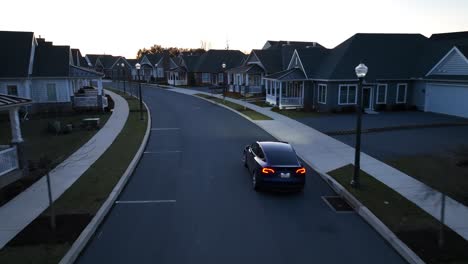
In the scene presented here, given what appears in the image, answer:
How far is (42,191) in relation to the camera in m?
13.2

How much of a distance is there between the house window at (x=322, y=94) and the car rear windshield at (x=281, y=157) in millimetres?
22446

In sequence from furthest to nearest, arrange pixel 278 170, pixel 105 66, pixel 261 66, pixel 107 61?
pixel 107 61
pixel 105 66
pixel 261 66
pixel 278 170

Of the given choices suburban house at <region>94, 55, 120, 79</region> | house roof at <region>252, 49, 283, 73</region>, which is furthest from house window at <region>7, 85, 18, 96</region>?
suburban house at <region>94, 55, 120, 79</region>

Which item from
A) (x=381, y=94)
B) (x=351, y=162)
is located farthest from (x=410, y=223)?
(x=381, y=94)

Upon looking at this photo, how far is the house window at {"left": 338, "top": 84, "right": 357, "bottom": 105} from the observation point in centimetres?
3509

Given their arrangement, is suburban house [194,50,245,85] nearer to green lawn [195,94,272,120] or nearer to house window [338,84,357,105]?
green lawn [195,94,272,120]

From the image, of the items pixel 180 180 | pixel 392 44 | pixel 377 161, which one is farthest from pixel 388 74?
pixel 180 180

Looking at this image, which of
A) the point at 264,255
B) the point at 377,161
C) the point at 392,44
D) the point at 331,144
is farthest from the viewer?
the point at 392,44

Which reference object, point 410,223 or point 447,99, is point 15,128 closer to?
point 410,223

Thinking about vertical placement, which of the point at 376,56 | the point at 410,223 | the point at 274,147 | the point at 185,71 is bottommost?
the point at 410,223

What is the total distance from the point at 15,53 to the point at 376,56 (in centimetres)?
3350

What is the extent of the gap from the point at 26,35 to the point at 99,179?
27604 millimetres

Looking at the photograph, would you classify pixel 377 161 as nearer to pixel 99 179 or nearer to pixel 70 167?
pixel 99 179

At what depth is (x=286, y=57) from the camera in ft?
158
